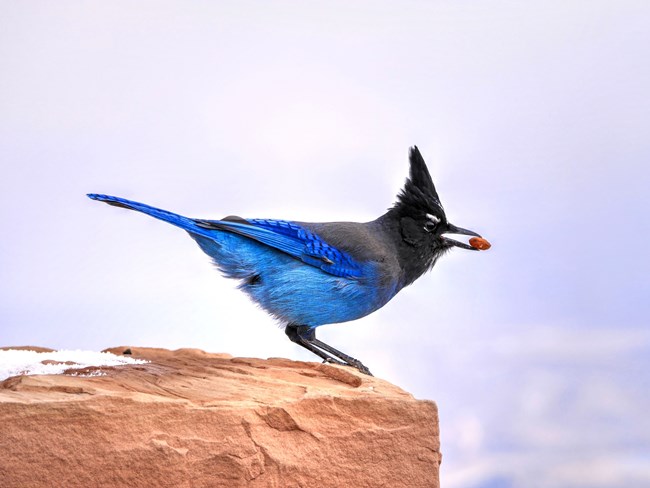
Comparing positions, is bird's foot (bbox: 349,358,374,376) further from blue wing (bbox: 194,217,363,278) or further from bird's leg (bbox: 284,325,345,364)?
blue wing (bbox: 194,217,363,278)

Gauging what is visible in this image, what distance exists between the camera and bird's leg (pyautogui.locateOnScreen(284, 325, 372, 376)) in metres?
6.84

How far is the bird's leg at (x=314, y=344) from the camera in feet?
22.4

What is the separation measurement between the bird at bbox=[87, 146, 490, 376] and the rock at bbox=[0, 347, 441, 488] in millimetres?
609

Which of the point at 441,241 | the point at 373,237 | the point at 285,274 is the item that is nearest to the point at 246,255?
the point at 285,274

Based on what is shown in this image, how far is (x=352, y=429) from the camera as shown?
5641 millimetres

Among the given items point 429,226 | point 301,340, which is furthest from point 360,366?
point 429,226

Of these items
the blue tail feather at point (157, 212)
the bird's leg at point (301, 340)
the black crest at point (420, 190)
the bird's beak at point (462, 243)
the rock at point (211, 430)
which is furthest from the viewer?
the bird's beak at point (462, 243)

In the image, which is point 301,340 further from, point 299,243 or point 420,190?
point 420,190

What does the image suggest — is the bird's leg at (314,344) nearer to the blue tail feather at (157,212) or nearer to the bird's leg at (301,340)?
the bird's leg at (301,340)

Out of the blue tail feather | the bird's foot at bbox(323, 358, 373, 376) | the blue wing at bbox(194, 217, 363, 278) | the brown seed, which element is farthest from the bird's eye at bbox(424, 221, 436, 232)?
the blue tail feather

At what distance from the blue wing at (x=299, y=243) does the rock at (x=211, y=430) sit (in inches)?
32.6

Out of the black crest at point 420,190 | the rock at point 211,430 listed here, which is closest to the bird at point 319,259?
the black crest at point 420,190

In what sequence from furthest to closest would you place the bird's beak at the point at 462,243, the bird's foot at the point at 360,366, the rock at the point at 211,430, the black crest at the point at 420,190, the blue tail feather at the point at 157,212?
the bird's beak at the point at 462,243, the black crest at the point at 420,190, the bird's foot at the point at 360,366, the blue tail feather at the point at 157,212, the rock at the point at 211,430

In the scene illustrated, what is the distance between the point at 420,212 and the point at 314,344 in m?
1.25
